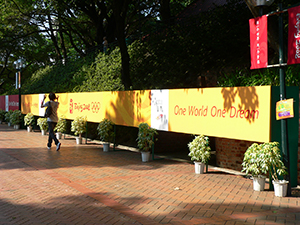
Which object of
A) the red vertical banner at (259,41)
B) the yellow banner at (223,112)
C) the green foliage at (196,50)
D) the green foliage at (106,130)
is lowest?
the green foliage at (106,130)

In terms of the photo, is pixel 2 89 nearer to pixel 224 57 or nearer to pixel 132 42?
pixel 132 42

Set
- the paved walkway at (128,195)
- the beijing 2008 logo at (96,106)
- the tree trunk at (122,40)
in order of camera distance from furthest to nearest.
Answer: the tree trunk at (122,40)
the beijing 2008 logo at (96,106)
the paved walkway at (128,195)

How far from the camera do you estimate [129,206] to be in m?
5.99

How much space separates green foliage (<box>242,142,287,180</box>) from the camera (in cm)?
666

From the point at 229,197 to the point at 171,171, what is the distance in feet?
8.53

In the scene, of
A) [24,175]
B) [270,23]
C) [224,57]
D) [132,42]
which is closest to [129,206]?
[24,175]

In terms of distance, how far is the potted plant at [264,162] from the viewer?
6.66 metres

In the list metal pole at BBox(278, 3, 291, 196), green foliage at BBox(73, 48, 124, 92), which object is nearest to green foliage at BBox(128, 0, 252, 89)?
green foliage at BBox(73, 48, 124, 92)

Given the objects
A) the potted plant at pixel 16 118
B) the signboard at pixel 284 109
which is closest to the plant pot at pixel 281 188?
the signboard at pixel 284 109

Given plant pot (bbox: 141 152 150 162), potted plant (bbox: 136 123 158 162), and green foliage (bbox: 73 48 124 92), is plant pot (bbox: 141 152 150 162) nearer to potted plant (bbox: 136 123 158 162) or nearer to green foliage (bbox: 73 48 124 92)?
potted plant (bbox: 136 123 158 162)

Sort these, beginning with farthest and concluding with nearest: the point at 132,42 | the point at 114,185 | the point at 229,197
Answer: the point at 132,42
the point at 114,185
the point at 229,197

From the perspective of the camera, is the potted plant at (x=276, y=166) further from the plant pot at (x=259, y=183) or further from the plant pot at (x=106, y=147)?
the plant pot at (x=106, y=147)

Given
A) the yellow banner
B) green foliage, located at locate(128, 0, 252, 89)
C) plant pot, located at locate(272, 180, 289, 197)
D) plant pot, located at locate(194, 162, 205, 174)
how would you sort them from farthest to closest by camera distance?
green foliage, located at locate(128, 0, 252, 89)
plant pot, located at locate(194, 162, 205, 174)
the yellow banner
plant pot, located at locate(272, 180, 289, 197)

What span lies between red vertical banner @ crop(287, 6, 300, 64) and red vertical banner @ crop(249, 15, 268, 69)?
20.7 inches
